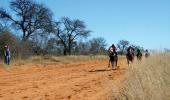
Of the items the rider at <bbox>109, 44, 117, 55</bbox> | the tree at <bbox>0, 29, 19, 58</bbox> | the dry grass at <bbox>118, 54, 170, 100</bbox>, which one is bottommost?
the dry grass at <bbox>118, 54, 170, 100</bbox>

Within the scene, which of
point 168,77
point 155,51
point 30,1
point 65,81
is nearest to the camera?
point 168,77

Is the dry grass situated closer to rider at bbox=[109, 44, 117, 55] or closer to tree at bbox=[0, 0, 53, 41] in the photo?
rider at bbox=[109, 44, 117, 55]

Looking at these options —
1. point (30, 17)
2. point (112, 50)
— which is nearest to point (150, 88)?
point (112, 50)

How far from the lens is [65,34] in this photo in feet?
295

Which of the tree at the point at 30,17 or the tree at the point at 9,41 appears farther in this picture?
the tree at the point at 30,17

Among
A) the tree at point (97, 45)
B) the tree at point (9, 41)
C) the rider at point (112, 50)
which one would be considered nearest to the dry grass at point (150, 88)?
the rider at point (112, 50)

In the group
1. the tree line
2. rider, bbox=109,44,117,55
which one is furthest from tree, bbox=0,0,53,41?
rider, bbox=109,44,117,55

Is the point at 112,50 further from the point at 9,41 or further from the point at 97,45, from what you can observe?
the point at 97,45

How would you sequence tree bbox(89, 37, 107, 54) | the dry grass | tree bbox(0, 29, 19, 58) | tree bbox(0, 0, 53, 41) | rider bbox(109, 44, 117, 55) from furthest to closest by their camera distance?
tree bbox(89, 37, 107, 54) → tree bbox(0, 0, 53, 41) → tree bbox(0, 29, 19, 58) → rider bbox(109, 44, 117, 55) → the dry grass

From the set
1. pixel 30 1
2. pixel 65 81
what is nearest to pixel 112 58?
pixel 65 81

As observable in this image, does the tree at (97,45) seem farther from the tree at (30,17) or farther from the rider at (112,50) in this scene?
the rider at (112,50)

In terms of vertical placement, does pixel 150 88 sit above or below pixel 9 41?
below

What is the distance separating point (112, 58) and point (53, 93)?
15.1m

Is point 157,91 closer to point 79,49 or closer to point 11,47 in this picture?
point 11,47
